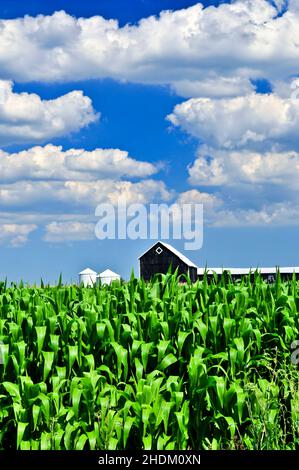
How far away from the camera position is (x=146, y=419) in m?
6.37

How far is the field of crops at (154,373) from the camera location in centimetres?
653

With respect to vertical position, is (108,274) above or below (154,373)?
above

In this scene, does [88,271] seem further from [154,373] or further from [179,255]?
[154,373]

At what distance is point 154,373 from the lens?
6855mm

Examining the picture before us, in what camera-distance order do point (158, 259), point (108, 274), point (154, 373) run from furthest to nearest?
point (158, 259) → point (108, 274) → point (154, 373)

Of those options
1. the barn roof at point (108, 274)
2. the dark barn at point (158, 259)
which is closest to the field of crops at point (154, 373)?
the barn roof at point (108, 274)

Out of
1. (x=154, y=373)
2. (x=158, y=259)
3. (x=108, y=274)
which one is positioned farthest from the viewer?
(x=158, y=259)

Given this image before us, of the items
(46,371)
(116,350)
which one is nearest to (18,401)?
(46,371)

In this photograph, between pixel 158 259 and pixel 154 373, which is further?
pixel 158 259

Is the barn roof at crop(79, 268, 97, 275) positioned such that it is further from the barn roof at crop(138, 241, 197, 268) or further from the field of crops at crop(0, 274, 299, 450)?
the field of crops at crop(0, 274, 299, 450)

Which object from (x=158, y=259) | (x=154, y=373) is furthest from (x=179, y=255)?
(x=154, y=373)

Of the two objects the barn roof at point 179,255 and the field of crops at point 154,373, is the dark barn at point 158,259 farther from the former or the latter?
the field of crops at point 154,373

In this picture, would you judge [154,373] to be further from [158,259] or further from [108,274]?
[158,259]
